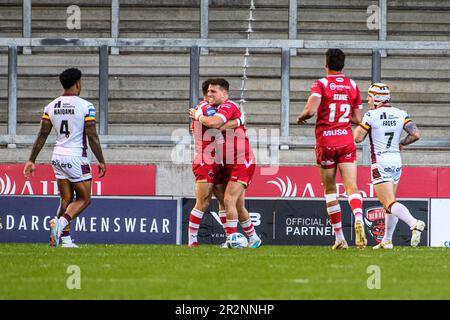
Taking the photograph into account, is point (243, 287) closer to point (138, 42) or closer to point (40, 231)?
point (40, 231)

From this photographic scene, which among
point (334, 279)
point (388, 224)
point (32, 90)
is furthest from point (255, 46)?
point (334, 279)

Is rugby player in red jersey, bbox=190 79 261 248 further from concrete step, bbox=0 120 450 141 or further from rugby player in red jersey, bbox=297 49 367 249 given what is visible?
concrete step, bbox=0 120 450 141

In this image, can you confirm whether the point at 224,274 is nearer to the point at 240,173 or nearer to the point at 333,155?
the point at 333,155

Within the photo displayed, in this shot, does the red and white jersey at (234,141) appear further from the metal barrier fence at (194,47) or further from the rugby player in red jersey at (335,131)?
the metal barrier fence at (194,47)

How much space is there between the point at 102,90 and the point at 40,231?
256 cm

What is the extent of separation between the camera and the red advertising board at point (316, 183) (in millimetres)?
16375

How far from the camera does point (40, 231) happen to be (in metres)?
16.3

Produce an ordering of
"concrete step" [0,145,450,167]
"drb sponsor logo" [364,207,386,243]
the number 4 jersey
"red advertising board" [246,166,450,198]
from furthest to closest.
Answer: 1. "concrete step" [0,145,450,167]
2. "red advertising board" [246,166,450,198]
3. "drb sponsor logo" [364,207,386,243]
4. the number 4 jersey

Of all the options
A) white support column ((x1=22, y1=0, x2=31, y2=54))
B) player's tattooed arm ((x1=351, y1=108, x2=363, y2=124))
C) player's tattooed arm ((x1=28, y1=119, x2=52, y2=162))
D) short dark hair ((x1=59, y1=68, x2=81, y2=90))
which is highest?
white support column ((x1=22, y1=0, x2=31, y2=54))

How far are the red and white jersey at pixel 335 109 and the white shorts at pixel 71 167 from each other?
2.58 metres

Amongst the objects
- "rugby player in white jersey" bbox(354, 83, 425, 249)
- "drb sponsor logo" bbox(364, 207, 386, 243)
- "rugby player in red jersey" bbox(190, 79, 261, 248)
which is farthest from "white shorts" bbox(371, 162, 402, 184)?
"drb sponsor logo" bbox(364, 207, 386, 243)

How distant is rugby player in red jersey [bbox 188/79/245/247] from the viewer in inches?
484

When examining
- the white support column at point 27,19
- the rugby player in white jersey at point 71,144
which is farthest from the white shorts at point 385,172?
the white support column at point 27,19

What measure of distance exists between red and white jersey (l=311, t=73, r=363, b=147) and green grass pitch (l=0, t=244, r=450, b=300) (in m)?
1.24
